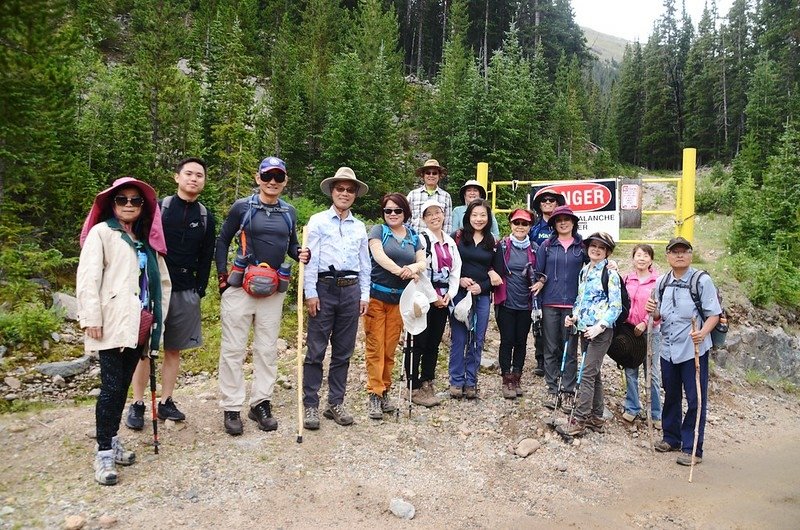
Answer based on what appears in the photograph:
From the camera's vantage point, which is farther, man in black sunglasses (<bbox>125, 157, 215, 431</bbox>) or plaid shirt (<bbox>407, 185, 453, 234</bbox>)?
plaid shirt (<bbox>407, 185, 453, 234</bbox>)

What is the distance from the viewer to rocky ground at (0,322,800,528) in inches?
137

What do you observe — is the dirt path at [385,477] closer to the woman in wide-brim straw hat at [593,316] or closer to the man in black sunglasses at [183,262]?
the woman in wide-brim straw hat at [593,316]

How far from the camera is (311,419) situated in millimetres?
4781

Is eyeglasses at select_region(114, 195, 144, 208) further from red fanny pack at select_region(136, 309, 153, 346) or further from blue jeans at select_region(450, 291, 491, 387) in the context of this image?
blue jeans at select_region(450, 291, 491, 387)

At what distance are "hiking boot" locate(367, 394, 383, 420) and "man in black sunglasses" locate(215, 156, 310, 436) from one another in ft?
3.46

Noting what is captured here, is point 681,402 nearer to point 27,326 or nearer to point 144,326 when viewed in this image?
point 144,326

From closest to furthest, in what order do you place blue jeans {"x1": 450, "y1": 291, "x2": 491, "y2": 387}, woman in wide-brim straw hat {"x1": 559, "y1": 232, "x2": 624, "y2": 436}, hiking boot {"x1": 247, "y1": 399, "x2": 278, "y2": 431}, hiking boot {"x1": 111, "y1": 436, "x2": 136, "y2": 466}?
hiking boot {"x1": 111, "y1": 436, "x2": 136, "y2": 466} < hiking boot {"x1": 247, "y1": 399, "x2": 278, "y2": 431} < woman in wide-brim straw hat {"x1": 559, "y1": 232, "x2": 624, "y2": 436} < blue jeans {"x1": 450, "y1": 291, "x2": 491, "y2": 387}

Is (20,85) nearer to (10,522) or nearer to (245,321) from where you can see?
(245,321)

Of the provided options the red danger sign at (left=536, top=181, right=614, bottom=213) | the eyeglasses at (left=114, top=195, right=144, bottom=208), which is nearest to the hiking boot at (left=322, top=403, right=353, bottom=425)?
the eyeglasses at (left=114, top=195, right=144, bottom=208)

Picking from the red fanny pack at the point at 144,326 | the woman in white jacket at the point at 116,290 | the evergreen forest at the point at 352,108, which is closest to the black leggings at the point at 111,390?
the woman in white jacket at the point at 116,290

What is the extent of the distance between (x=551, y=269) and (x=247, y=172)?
48.9 feet

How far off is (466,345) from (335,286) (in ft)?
6.25

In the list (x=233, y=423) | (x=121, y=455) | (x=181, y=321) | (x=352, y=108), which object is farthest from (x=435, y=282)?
(x=352, y=108)

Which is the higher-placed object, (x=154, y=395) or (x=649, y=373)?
(x=154, y=395)
